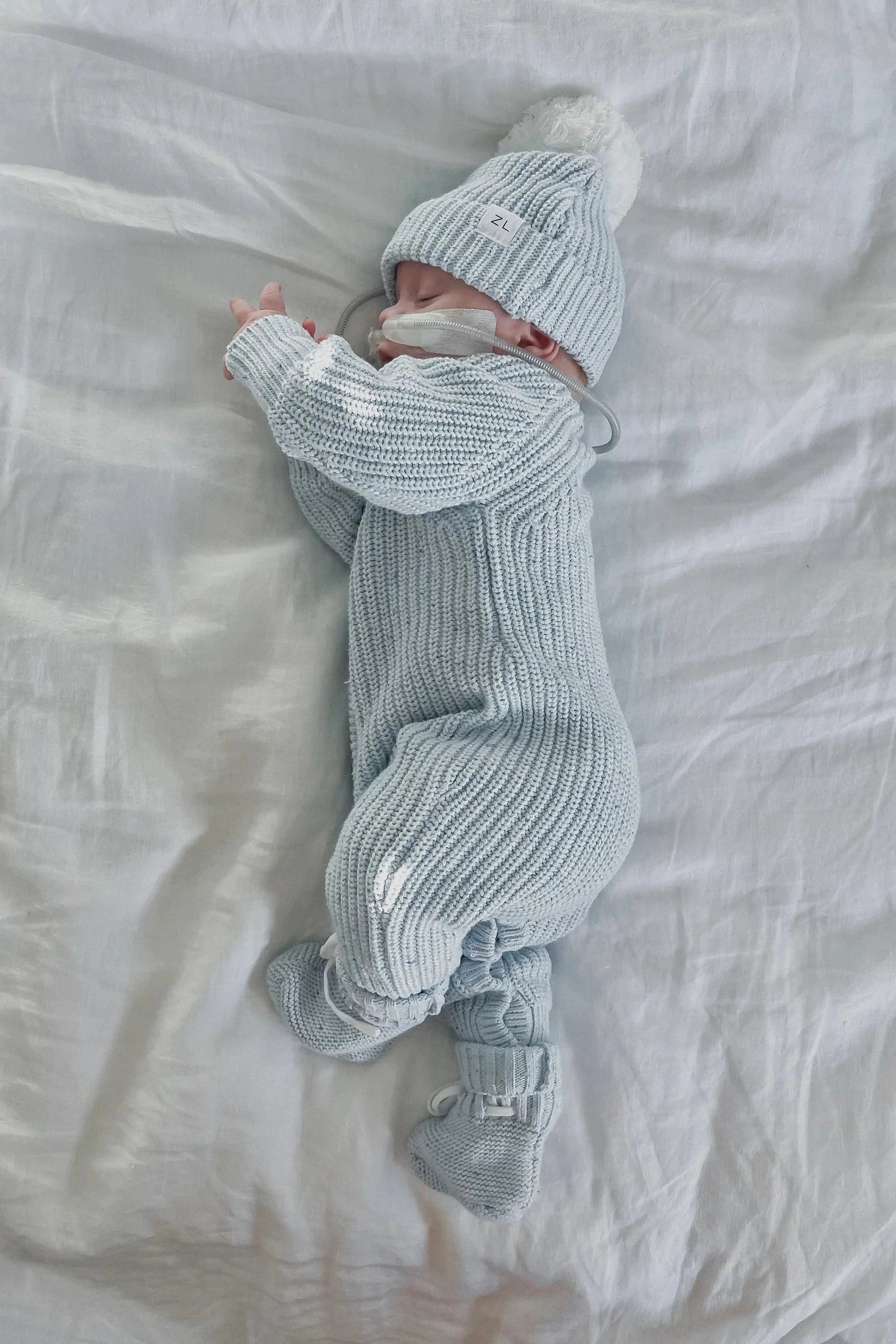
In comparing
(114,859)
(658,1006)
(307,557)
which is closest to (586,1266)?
(658,1006)

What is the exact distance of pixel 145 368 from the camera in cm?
111

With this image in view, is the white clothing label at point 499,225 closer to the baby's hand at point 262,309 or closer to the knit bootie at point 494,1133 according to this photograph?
the baby's hand at point 262,309

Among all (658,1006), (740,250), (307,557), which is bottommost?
(658,1006)

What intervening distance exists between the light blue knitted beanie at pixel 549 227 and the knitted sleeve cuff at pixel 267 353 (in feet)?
0.45

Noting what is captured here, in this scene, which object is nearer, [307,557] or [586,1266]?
→ [586,1266]

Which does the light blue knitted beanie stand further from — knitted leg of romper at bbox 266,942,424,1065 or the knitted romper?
knitted leg of romper at bbox 266,942,424,1065

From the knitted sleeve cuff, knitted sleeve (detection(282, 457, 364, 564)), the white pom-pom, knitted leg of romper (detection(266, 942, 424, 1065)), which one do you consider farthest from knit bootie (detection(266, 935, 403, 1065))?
the white pom-pom

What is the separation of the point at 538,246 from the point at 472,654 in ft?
1.31

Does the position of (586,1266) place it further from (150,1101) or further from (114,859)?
(114,859)

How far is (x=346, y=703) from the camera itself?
3.56ft

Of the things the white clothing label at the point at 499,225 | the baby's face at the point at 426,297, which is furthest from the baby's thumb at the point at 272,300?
the white clothing label at the point at 499,225

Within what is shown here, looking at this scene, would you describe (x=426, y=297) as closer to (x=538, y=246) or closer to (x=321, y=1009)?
(x=538, y=246)

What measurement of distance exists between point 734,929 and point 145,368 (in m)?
0.80

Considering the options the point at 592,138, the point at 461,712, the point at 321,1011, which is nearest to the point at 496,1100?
the point at 321,1011
